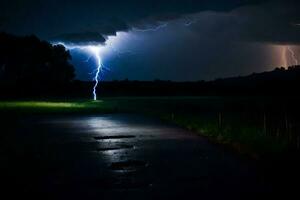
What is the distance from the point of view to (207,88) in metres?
135

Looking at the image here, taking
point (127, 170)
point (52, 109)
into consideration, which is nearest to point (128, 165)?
point (127, 170)

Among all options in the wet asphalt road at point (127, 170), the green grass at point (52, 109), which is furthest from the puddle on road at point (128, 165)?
the green grass at point (52, 109)

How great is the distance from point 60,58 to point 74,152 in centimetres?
7222

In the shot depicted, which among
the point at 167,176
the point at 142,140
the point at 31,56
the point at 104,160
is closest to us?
the point at 167,176

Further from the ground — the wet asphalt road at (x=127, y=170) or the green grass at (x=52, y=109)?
the green grass at (x=52, y=109)

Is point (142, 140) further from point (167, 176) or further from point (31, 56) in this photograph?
point (31, 56)

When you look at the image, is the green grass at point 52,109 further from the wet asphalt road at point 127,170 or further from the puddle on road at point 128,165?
the puddle on road at point 128,165

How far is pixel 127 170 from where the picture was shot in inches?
412

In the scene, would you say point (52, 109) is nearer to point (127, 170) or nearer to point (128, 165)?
point (128, 165)

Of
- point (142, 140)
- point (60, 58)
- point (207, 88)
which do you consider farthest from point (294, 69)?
point (142, 140)

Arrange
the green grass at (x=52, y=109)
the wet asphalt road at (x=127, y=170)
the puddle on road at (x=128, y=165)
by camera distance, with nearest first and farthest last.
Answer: the wet asphalt road at (x=127, y=170), the puddle on road at (x=128, y=165), the green grass at (x=52, y=109)

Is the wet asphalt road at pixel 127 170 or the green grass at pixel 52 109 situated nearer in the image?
the wet asphalt road at pixel 127 170

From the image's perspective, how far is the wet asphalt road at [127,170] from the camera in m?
8.07

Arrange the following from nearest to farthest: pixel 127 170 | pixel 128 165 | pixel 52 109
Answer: pixel 127 170 → pixel 128 165 → pixel 52 109
